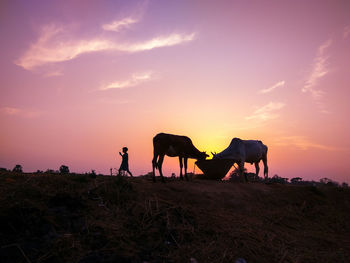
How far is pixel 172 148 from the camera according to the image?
11.8 meters

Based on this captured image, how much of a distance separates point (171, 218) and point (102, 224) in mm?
1511

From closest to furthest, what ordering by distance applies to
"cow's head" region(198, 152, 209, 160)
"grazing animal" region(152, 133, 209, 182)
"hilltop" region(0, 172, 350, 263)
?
"hilltop" region(0, 172, 350, 263) < "grazing animal" region(152, 133, 209, 182) < "cow's head" region(198, 152, 209, 160)

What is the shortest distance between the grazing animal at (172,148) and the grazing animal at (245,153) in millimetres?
2530

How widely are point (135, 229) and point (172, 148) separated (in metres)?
6.63

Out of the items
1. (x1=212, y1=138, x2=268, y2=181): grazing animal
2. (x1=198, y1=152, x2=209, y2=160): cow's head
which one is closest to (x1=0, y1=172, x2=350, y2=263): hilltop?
(x1=198, y1=152, x2=209, y2=160): cow's head

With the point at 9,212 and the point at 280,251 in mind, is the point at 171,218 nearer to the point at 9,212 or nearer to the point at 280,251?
the point at 280,251

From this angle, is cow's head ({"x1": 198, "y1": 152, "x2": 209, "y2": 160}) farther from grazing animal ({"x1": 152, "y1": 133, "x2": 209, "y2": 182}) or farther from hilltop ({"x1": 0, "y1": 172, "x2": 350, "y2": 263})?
hilltop ({"x1": 0, "y1": 172, "x2": 350, "y2": 263})

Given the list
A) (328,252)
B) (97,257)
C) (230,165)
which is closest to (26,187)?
(97,257)

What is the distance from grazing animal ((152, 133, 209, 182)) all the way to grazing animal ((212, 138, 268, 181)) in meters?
2.53

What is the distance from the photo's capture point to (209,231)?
566 centimetres

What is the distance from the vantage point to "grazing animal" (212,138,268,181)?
1510 cm

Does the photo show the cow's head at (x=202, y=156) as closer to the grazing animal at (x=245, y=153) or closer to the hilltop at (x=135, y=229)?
the grazing animal at (x=245, y=153)

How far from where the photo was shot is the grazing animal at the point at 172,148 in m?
11.4

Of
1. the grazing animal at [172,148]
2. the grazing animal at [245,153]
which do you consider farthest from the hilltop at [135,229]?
the grazing animal at [245,153]
